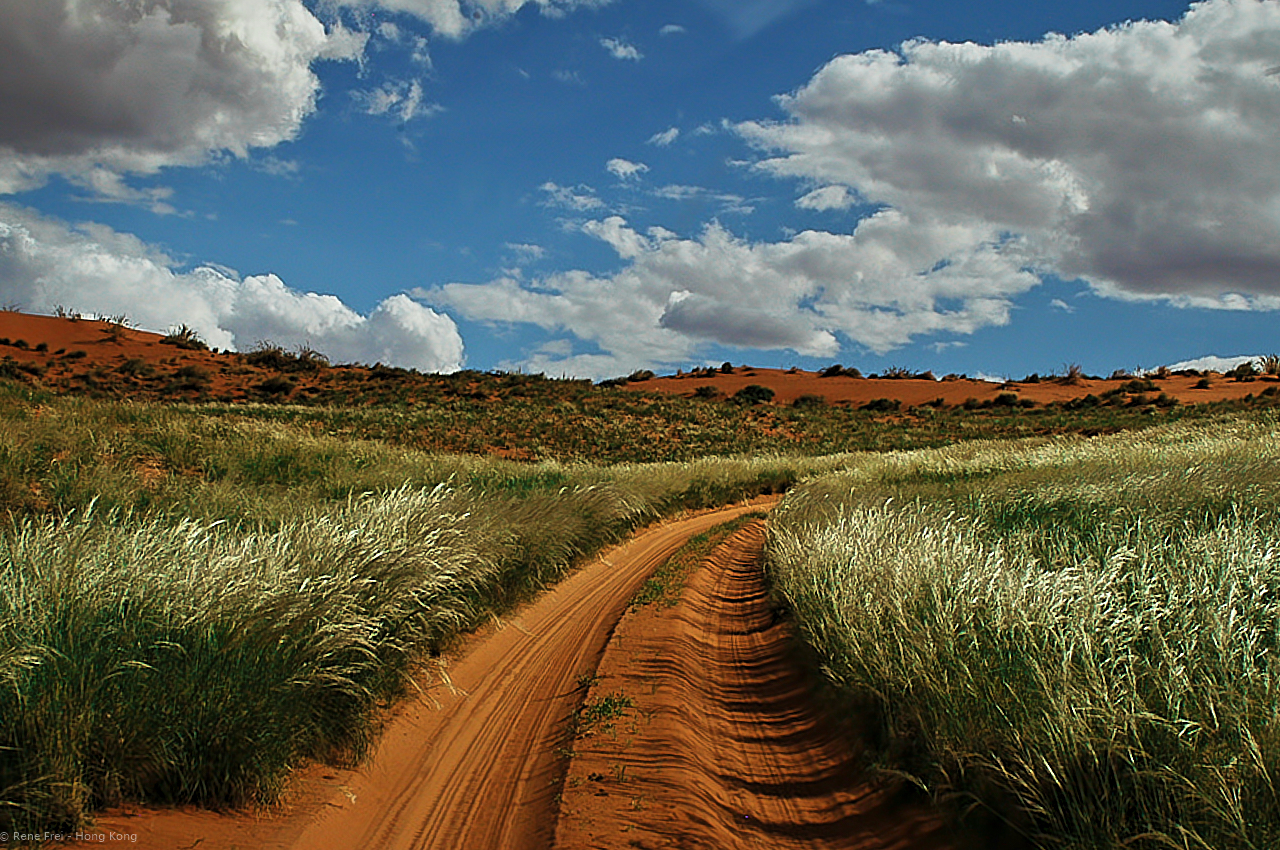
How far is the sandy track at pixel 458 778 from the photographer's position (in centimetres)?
426

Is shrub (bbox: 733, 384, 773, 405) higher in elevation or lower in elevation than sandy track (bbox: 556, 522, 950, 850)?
higher

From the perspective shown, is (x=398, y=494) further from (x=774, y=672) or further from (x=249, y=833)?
(x=249, y=833)

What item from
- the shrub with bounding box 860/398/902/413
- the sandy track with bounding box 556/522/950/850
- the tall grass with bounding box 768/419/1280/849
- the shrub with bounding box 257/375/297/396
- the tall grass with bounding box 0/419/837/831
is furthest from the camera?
the shrub with bounding box 860/398/902/413

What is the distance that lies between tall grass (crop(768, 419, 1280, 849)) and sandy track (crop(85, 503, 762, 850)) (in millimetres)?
2381

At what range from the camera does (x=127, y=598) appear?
489 cm

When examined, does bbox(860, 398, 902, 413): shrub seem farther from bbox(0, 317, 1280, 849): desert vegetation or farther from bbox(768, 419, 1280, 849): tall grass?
bbox(768, 419, 1280, 849): tall grass

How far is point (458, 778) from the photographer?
533 centimetres

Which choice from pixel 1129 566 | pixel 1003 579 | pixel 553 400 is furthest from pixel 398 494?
pixel 553 400

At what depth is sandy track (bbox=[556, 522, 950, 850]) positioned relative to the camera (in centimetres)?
449

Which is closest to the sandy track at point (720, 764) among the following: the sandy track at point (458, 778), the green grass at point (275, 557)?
the sandy track at point (458, 778)

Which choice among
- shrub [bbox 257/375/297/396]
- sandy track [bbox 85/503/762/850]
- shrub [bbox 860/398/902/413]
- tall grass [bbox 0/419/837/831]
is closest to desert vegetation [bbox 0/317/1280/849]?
tall grass [bbox 0/419/837/831]

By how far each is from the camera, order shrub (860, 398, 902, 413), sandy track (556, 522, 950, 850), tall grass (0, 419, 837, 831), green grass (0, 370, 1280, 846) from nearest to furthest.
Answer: tall grass (0, 419, 837, 831) → green grass (0, 370, 1280, 846) → sandy track (556, 522, 950, 850) → shrub (860, 398, 902, 413)

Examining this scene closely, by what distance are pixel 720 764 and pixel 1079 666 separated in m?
2.49

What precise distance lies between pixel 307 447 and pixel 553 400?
37.3 metres
